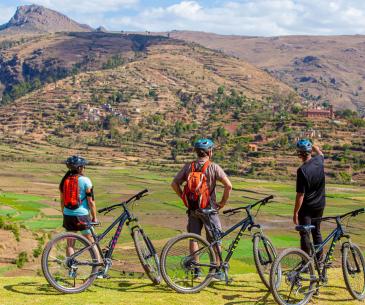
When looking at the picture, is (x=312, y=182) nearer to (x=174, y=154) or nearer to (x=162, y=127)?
(x=174, y=154)

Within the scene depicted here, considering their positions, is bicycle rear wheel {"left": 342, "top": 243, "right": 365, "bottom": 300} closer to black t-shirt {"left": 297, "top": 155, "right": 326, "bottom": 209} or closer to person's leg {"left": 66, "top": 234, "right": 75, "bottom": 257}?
black t-shirt {"left": 297, "top": 155, "right": 326, "bottom": 209}

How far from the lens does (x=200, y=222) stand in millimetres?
9484

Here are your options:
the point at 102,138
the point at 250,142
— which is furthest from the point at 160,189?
the point at 102,138

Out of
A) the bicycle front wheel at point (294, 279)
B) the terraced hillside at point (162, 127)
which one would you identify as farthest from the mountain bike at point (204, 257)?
the terraced hillside at point (162, 127)

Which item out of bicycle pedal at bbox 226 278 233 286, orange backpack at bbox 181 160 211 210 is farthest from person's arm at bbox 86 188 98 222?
bicycle pedal at bbox 226 278 233 286

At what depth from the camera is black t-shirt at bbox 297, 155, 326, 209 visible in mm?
9391

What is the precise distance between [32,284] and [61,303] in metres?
1.42

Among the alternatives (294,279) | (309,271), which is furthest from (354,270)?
(294,279)

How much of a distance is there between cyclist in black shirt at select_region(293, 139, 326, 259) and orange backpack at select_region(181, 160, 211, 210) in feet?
5.16

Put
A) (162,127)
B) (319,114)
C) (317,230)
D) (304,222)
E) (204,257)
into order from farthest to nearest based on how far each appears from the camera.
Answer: (162,127)
(319,114)
(317,230)
(304,222)
(204,257)

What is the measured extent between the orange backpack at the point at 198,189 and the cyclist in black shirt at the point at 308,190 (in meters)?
1.57

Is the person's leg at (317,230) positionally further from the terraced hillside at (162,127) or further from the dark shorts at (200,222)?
the terraced hillside at (162,127)

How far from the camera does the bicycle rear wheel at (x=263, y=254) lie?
29.6ft

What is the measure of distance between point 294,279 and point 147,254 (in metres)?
2.49
